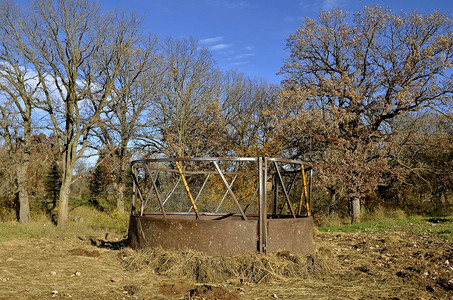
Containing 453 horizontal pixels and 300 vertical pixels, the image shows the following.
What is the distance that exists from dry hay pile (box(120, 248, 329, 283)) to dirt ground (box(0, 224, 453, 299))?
100mm

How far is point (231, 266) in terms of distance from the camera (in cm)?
634

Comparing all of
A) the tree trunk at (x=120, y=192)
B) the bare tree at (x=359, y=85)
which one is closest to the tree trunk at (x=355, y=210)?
the bare tree at (x=359, y=85)

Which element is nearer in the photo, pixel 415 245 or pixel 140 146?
pixel 415 245

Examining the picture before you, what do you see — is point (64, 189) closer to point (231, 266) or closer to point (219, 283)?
point (231, 266)

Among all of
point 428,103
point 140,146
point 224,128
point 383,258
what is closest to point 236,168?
point 224,128

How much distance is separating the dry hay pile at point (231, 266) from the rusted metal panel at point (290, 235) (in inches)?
8.9

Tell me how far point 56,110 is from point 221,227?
13344mm

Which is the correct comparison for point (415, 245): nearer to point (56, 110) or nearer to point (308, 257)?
point (308, 257)

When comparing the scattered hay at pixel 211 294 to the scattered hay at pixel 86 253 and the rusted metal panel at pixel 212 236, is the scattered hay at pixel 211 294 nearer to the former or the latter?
the rusted metal panel at pixel 212 236

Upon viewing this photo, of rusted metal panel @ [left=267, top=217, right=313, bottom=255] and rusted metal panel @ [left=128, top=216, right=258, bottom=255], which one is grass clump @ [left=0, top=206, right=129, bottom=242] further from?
rusted metal panel @ [left=267, top=217, right=313, bottom=255]

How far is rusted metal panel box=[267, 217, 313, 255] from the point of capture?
6.90 metres

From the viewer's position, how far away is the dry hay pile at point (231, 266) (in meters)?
6.14

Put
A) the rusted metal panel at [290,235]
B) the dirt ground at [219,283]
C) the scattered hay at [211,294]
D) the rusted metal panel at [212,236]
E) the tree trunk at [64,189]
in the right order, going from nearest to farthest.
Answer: the scattered hay at [211,294] → the dirt ground at [219,283] → the rusted metal panel at [212,236] → the rusted metal panel at [290,235] → the tree trunk at [64,189]

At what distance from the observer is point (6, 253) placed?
27.0 feet
